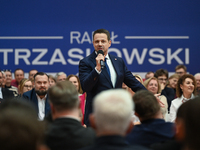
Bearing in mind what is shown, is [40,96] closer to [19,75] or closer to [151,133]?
[151,133]

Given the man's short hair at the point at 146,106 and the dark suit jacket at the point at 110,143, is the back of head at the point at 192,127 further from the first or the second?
the man's short hair at the point at 146,106

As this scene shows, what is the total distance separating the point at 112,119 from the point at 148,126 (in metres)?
0.78

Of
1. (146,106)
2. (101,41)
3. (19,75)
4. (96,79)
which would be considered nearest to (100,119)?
(146,106)

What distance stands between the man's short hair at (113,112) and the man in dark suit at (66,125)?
386 mm

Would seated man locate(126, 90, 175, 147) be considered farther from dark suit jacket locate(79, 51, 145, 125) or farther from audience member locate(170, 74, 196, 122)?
audience member locate(170, 74, 196, 122)

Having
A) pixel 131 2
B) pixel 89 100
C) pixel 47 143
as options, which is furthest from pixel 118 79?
pixel 131 2

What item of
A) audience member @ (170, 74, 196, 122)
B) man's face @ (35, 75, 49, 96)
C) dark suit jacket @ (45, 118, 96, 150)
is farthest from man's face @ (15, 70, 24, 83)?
dark suit jacket @ (45, 118, 96, 150)

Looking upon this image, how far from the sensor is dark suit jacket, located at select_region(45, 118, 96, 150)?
1.60 metres

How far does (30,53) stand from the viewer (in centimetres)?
745

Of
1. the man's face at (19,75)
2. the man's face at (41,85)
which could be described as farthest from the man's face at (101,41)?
the man's face at (19,75)

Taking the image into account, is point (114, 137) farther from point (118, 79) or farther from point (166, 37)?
point (166, 37)

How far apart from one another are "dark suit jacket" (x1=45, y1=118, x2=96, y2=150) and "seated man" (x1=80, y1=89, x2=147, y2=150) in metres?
0.37

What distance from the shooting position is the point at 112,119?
1232mm

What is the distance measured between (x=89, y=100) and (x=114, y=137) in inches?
68.1
